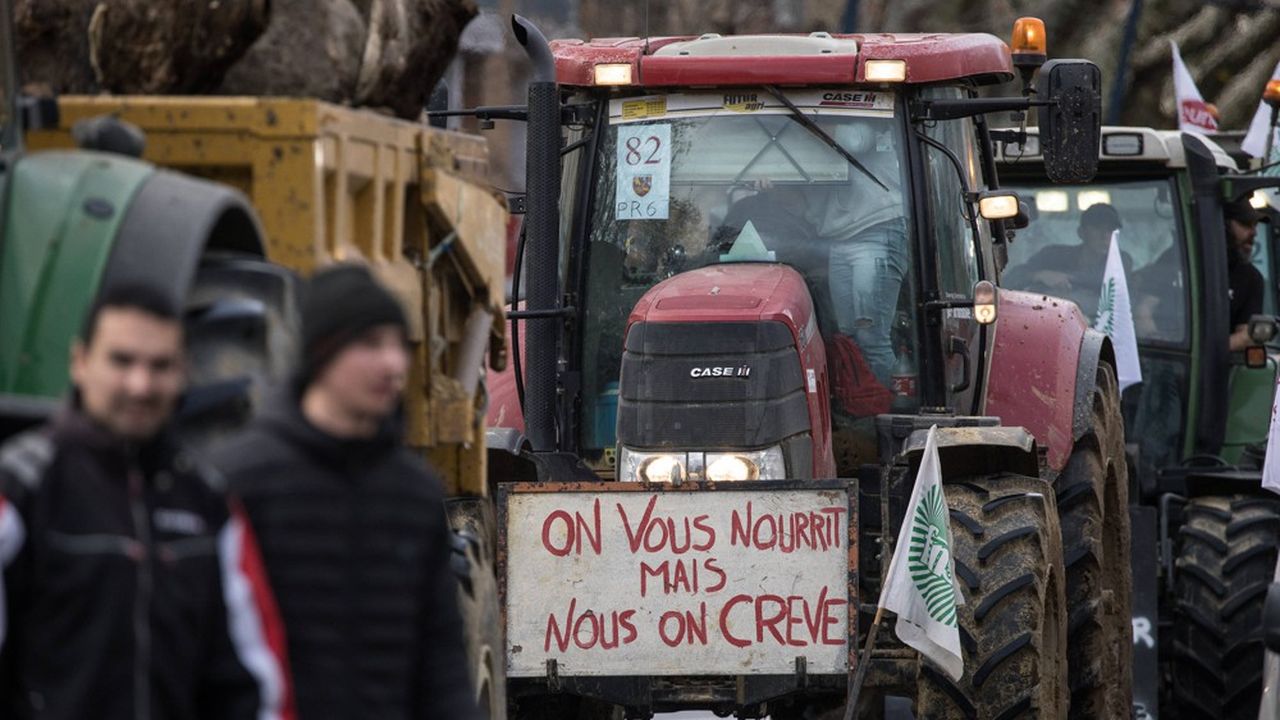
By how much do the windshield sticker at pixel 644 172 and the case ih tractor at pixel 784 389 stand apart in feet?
0.04

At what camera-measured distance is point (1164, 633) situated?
12.5m

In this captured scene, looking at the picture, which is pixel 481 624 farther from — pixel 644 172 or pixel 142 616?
pixel 644 172

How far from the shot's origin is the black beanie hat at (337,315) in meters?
4.34

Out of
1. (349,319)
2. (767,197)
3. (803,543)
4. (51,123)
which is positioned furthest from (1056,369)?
(349,319)

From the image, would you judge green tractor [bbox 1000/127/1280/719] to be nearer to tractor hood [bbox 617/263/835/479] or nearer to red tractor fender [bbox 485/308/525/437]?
red tractor fender [bbox 485/308/525/437]

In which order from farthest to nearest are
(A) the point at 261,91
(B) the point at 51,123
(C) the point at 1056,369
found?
(C) the point at 1056,369
(A) the point at 261,91
(B) the point at 51,123

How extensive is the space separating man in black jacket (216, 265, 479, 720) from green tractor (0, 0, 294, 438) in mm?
677

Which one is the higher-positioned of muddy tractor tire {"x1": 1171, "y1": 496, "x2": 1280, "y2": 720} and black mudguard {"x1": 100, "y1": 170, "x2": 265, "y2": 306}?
black mudguard {"x1": 100, "y1": 170, "x2": 265, "y2": 306}

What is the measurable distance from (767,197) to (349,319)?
5.38 metres

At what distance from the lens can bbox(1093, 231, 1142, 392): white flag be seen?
1295cm

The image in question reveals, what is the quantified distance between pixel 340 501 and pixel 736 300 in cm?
475

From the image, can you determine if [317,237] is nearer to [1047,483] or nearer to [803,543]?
[803,543]

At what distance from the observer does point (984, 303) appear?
31.9 feet

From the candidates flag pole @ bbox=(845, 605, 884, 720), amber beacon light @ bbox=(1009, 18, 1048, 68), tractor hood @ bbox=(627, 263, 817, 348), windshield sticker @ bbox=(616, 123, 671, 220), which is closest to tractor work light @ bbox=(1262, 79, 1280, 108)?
amber beacon light @ bbox=(1009, 18, 1048, 68)
